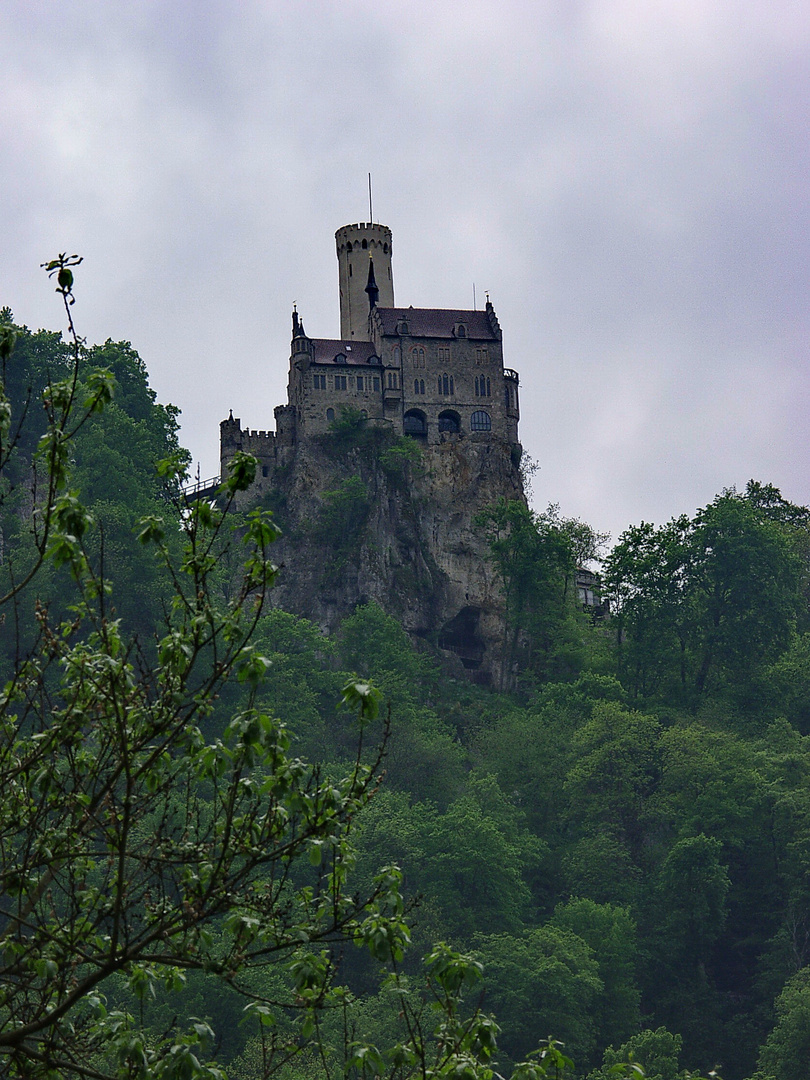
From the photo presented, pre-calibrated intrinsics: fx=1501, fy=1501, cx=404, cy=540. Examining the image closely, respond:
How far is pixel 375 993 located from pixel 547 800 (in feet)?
57.9

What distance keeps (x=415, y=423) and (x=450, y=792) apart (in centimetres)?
2805

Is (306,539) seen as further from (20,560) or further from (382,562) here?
(20,560)

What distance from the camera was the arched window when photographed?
8850 centimetres

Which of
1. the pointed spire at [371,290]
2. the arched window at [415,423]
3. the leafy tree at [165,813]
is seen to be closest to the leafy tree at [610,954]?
the arched window at [415,423]

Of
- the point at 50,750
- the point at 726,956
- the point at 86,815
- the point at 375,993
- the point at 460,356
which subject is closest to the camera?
the point at 86,815

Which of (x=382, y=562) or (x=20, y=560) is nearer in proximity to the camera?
(x=20, y=560)

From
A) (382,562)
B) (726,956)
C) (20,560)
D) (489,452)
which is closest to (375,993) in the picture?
(726,956)

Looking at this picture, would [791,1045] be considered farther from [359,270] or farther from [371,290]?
[359,270]

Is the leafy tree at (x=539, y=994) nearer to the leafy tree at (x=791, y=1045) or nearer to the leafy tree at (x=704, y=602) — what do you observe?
the leafy tree at (x=791, y=1045)

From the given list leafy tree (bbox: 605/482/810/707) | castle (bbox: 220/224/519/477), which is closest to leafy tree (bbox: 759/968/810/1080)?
leafy tree (bbox: 605/482/810/707)

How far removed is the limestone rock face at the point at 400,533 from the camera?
→ 84.9 m

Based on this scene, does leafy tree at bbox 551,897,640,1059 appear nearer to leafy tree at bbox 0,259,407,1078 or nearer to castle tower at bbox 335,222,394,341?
leafy tree at bbox 0,259,407,1078

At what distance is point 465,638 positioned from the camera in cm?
8762

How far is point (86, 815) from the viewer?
462 inches
